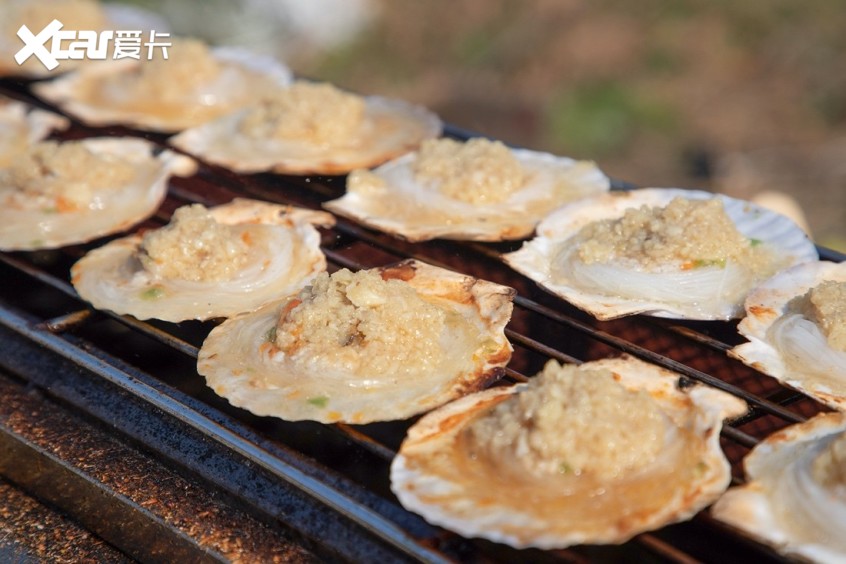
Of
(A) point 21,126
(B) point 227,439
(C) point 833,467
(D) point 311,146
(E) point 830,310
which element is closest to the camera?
(C) point 833,467

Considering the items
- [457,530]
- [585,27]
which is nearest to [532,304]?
[457,530]

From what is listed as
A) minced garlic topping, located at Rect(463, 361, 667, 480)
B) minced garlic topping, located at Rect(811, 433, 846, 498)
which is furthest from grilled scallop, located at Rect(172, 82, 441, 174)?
minced garlic topping, located at Rect(811, 433, 846, 498)

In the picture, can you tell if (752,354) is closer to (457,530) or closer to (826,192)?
(457,530)

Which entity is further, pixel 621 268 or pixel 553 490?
pixel 621 268

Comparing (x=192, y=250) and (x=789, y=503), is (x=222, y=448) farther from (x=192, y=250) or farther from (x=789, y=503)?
(x=789, y=503)

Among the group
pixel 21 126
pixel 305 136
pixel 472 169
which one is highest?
pixel 472 169

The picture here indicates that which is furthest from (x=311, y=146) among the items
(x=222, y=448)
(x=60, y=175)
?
(x=222, y=448)

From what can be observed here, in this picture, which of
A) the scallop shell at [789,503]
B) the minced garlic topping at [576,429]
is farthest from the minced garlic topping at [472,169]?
the scallop shell at [789,503]

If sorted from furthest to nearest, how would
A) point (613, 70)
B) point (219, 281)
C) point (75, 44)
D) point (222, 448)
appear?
1. point (613, 70)
2. point (75, 44)
3. point (219, 281)
4. point (222, 448)
